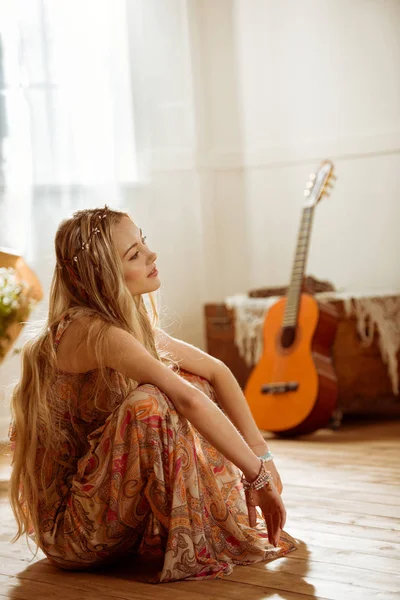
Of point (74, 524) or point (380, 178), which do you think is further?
point (380, 178)

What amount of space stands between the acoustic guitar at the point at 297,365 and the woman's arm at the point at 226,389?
48.7 inches

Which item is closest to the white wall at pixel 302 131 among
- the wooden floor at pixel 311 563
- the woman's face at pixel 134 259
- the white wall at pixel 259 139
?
the white wall at pixel 259 139

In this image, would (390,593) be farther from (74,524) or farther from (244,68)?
(244,68)

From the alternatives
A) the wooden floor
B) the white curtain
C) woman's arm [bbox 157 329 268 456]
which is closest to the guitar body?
the wooden floor

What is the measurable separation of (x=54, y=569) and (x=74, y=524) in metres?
0.14

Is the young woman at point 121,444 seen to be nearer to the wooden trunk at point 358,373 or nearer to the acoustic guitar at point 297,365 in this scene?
the acoustic guitar at point 297,365

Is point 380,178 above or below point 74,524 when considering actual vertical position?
above

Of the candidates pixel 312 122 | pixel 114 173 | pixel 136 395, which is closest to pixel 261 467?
pixel 136 395

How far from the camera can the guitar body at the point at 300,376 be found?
2.98 m

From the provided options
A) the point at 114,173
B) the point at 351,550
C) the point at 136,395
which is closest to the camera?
the point at 136,395

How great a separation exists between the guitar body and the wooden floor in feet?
1.84

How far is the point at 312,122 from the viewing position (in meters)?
4.02

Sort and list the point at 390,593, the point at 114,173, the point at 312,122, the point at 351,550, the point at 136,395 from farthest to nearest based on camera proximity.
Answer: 1. the point at 312,122
2. the point at 114,173
3. the point at 351,550
4. the point at 136,395
5. the point at 390,593

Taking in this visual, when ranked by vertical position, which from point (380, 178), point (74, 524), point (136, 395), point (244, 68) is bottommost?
point (74, 524)
